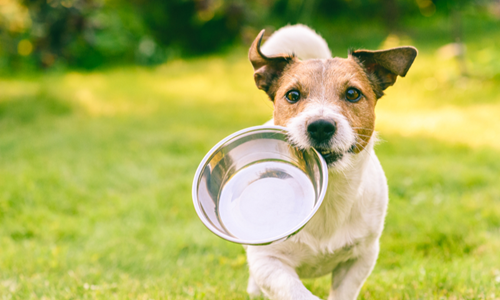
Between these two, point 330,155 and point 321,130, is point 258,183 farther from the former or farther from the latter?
point 321,130

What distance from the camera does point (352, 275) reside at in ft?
10.1

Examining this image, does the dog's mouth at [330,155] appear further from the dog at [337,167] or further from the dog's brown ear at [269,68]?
the dog's brown ear at [269,68]

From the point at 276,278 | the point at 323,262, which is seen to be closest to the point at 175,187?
the point at 323,262

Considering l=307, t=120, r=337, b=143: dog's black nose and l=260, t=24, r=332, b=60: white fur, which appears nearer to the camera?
l=307, t=120, r=337, b=143: dog's black nose

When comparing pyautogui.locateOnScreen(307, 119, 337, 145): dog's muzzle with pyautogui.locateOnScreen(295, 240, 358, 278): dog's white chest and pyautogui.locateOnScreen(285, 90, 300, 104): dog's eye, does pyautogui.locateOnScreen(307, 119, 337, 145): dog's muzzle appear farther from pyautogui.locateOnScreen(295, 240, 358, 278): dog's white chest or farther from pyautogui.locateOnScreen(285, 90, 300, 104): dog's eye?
pyautogui.locateOnScreen(295, 240, 358, 278): dog's white chest

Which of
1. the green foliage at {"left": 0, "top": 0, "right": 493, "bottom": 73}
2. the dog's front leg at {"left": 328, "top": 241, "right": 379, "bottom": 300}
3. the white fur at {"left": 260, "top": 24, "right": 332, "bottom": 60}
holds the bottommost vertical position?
the green foliage at {"left": 0, "top": 0, "right": 493, "bottom": 73}

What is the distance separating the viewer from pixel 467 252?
4.16 meters

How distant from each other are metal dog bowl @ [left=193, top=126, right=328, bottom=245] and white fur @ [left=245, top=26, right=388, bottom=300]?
0.67ft

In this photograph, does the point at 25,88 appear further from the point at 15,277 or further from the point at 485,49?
the point at 485,49

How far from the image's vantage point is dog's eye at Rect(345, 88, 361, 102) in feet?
9.63

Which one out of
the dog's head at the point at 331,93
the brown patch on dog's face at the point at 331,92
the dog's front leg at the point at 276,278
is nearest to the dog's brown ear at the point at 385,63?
the dog's head at the point at 331,93

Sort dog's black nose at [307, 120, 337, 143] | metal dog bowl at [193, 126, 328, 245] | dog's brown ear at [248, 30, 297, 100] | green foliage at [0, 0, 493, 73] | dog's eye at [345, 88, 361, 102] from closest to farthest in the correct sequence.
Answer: dog's black nose at [307, 120, 337, 143], metal dog bowl at [193, 126, 328, 245], dog's eye at [345, 88, 361, 102], dog's brown ear at [248, 30, 297, 100], green foliage at [0, 0, 493, 73]

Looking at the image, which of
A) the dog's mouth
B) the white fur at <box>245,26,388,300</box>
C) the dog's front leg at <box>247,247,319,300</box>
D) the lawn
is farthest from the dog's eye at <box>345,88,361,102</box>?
the lawn

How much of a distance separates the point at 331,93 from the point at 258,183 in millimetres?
708
